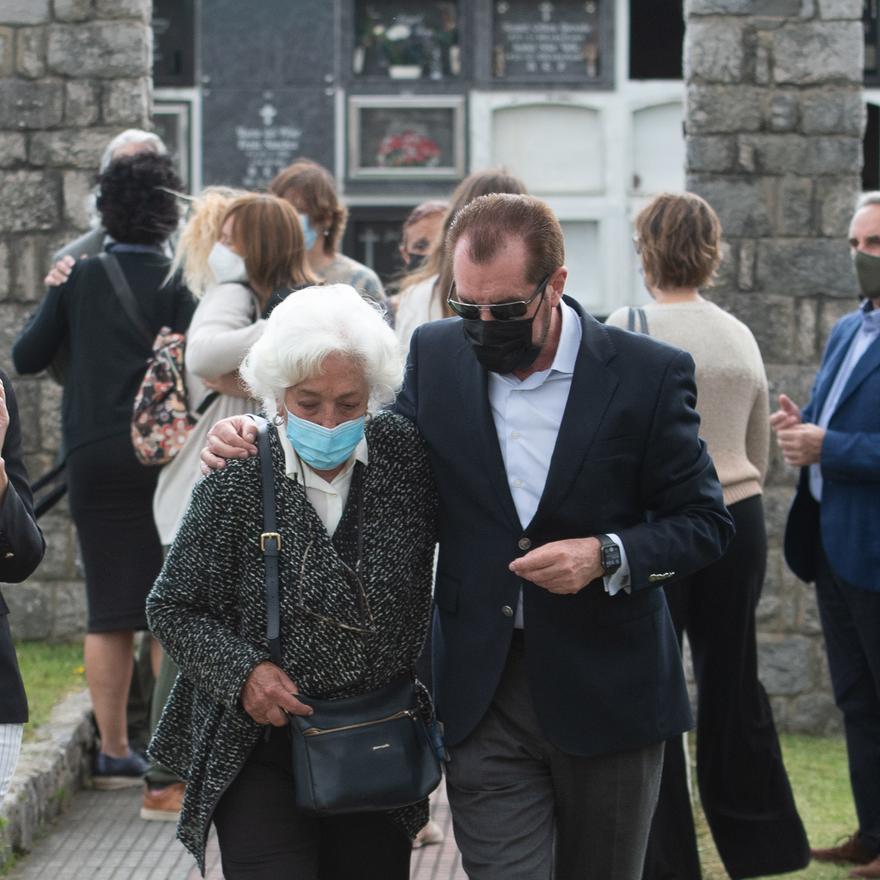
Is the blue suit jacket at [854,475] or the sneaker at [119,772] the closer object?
the blue suit jacket at [854,475]

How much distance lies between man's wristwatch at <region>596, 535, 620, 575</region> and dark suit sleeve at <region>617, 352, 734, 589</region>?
44 millimetres

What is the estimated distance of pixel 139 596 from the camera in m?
5.48

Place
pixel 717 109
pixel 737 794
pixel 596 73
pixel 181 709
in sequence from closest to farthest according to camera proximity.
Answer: pixel 181 709 → pixel 737 794 → pixel 717 109 → pixel 596 73

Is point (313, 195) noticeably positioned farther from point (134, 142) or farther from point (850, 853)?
point (850, 853)

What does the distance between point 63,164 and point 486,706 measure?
459 centimetres

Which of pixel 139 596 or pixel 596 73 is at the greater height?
pixel 596 73

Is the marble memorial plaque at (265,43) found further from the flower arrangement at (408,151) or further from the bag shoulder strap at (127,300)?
the bag shoulder strap at (127,300)

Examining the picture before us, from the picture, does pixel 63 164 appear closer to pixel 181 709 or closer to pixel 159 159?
pixel 159 159

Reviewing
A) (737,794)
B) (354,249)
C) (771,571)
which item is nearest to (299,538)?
(737,794)

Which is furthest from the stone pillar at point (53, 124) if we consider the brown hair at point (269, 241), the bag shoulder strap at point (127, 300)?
the brown hair at point (269, 241)

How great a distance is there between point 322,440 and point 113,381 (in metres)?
2.53

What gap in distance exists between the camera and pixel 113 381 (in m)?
5.34

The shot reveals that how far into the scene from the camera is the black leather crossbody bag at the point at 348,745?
289 centimetres

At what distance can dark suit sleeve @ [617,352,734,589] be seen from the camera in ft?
10.0
